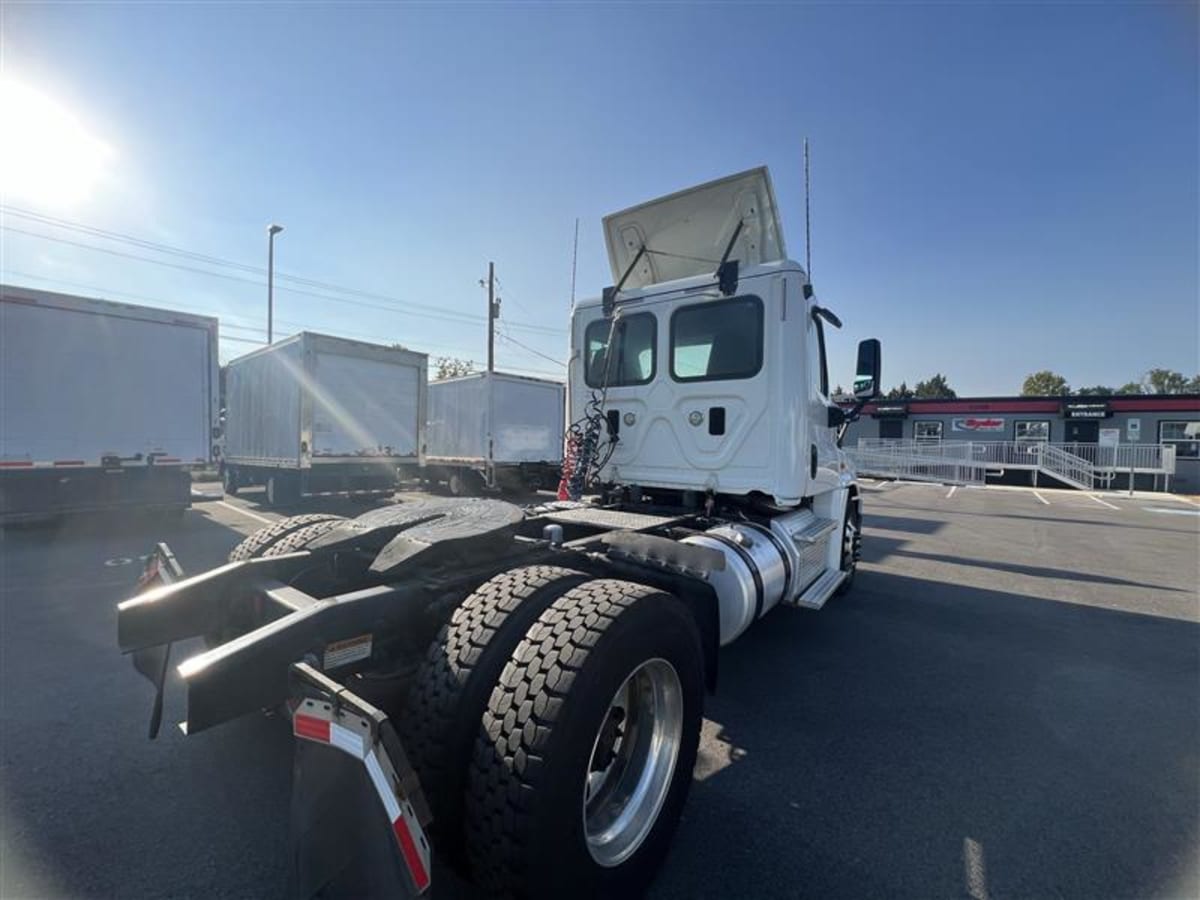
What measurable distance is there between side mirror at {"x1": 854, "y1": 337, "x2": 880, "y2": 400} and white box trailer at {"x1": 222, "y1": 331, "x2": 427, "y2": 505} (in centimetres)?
1065

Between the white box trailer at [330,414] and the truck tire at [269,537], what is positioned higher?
the white box trailer at [330,414]

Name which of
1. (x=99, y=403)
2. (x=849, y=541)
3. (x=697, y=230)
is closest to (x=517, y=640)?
(x=697, y=230)

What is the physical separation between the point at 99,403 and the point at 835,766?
39.8 ft

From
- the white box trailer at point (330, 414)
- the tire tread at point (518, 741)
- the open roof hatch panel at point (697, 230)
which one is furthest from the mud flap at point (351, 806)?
the white box trailer at point (330, 414)

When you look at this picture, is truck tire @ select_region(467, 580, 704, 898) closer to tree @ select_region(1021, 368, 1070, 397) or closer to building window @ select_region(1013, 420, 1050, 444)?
building window @ select_region(1013, 420, 1050, 444)

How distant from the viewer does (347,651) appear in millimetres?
2029

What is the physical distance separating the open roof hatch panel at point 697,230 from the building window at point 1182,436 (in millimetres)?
→ 33757

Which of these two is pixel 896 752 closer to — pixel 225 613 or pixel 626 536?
pixel 626 536

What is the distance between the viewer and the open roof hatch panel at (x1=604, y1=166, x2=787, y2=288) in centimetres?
465

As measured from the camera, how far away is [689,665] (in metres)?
2.34

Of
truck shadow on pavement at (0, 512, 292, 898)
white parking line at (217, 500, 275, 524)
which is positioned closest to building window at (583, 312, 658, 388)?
truck shadow on pavement at (0, 512, 292, 898)

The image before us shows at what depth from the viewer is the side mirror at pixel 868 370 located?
15.6 ft

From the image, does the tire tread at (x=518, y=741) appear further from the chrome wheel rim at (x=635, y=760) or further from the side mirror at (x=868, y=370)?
the side mirror at (x=868, y=370)

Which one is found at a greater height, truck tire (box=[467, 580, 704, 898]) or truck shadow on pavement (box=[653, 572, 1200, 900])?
truck tire (box=[467, 580, 704, 898])
